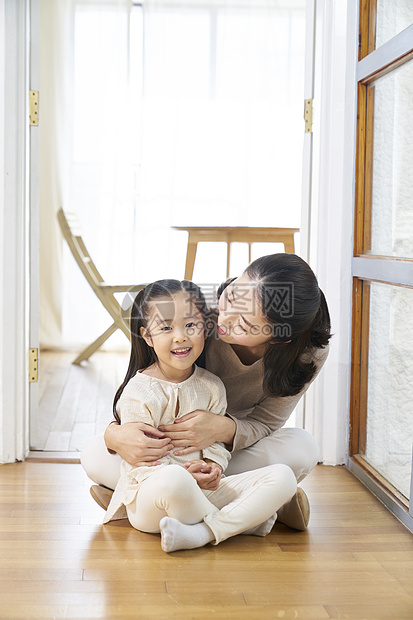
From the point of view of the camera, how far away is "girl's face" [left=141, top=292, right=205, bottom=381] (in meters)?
1.58

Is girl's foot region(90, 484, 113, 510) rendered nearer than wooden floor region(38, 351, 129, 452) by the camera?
Yes

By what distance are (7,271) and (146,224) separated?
6.81 feet

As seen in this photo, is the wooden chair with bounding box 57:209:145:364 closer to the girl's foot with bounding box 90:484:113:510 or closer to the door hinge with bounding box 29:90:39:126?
the door hinge with bounding box 29:90:39:126

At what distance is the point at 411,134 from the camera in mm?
1780

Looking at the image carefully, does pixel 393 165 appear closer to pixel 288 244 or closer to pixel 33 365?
pixel 288 244

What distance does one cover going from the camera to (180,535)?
1488mm

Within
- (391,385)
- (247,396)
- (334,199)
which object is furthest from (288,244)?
(247,396)

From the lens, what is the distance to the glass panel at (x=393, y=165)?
1796 millimetres

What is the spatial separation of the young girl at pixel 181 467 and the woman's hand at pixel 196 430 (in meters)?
0.02

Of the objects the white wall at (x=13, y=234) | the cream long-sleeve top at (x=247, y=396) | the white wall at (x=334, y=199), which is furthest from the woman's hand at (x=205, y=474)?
the white wall at (x=13, y=234)

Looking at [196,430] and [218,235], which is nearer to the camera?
[196,430]

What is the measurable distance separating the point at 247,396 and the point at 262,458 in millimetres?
168

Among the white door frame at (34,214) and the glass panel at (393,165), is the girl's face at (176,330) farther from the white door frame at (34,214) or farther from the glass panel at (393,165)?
the white door frame at (34,214)

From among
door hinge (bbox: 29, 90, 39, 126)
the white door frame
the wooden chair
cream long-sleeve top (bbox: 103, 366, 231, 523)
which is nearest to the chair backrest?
the wooden chair
